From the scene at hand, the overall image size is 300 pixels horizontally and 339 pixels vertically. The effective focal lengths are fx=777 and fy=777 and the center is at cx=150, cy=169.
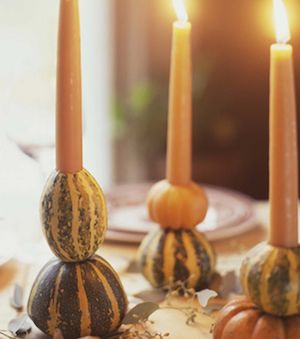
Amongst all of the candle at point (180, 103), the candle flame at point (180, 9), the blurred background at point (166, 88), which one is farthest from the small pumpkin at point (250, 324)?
the blurred background at point (166, 88)

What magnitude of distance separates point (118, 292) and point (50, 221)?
11 cm

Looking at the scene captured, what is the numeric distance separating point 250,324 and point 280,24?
29cm

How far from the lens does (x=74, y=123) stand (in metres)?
0.78

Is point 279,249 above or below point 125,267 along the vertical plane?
above

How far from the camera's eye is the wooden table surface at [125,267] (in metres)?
0.92

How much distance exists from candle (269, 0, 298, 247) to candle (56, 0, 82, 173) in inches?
7.6

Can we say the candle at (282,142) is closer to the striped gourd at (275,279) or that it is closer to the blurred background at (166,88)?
the striped gourd at (275,279)

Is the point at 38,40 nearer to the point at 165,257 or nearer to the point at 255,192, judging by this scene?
the point at 255,192

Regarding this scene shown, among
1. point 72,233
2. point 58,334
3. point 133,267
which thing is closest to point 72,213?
point 72,233

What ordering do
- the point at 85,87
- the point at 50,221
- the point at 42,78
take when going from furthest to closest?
the point at 85,87, the point at 42,78, the point at 50,221

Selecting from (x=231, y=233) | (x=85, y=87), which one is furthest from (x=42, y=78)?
(x=85, y=87)

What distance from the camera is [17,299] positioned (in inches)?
37.4

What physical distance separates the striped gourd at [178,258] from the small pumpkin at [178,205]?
0.01 metres

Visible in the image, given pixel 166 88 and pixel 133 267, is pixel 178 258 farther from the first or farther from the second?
pixel 166 88
